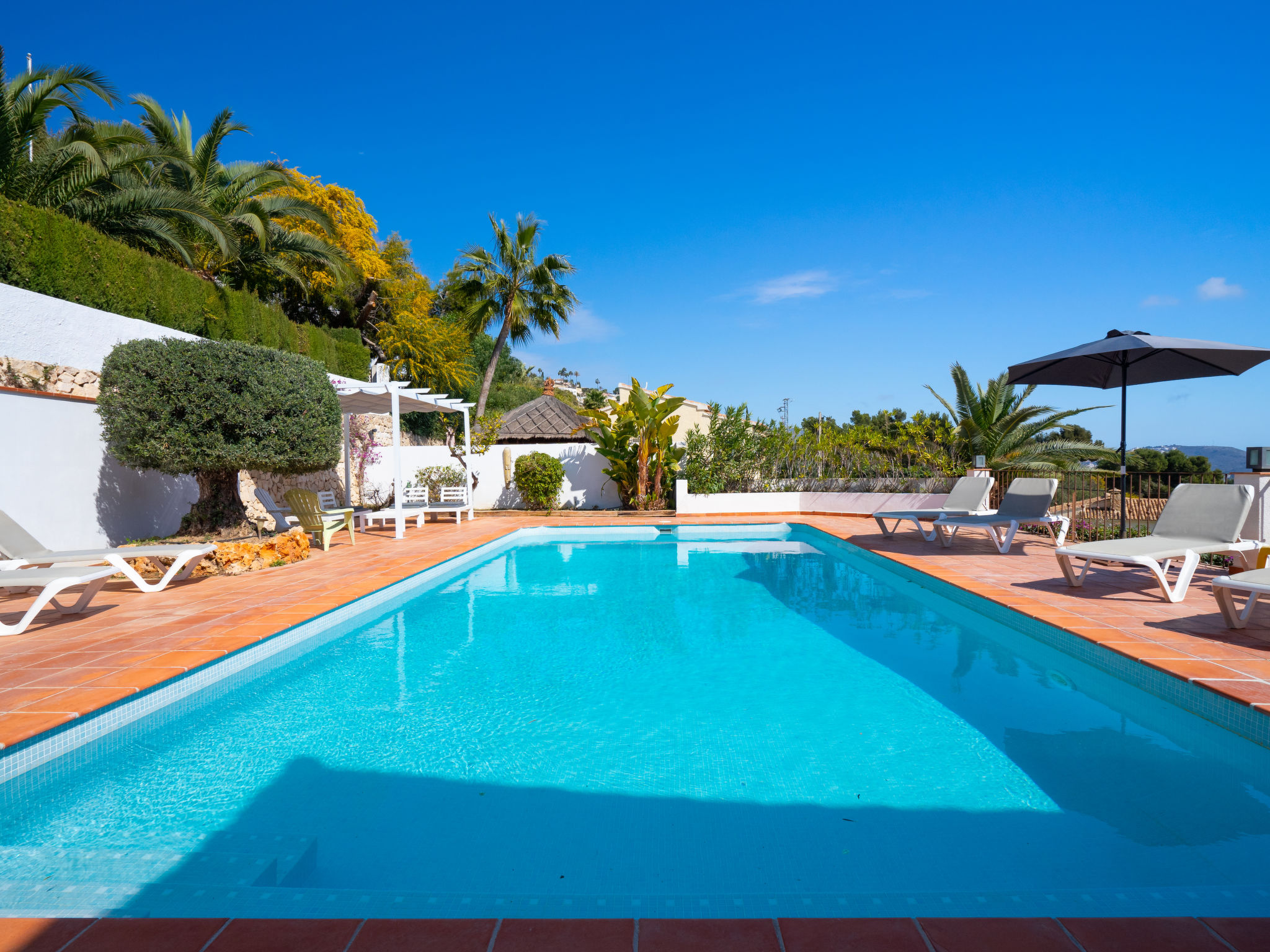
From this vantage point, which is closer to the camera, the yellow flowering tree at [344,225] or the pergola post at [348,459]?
the pergola post at [348,459]

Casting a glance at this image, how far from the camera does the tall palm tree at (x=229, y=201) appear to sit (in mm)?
14531

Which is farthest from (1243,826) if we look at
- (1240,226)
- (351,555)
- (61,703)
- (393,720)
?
(1240,226)

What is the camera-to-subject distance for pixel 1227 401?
1392cm

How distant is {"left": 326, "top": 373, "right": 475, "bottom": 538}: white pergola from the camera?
35.0 ft

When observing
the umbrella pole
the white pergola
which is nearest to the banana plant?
the white pergola

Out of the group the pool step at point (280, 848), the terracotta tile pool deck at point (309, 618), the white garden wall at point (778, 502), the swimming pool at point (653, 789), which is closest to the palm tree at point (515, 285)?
the white garden wall at point (778, 502)

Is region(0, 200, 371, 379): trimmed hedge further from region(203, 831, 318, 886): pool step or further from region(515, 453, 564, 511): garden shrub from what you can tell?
region(203, 831, 318, 886): pool step

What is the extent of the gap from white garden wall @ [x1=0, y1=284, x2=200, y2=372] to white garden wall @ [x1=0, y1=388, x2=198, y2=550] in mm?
616

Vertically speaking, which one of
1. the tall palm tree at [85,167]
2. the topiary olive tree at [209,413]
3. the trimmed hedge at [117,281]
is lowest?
the topiary olive tree at [209,413]

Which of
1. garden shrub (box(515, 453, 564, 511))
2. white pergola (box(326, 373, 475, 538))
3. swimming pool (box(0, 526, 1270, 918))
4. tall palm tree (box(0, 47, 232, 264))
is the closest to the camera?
swimming pool (box(0, 526, 1270, 918))

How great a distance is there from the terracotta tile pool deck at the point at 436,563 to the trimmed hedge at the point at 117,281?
185 inches

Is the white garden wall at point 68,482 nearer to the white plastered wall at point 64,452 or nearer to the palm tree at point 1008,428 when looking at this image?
the white plastered wall at point 64,452

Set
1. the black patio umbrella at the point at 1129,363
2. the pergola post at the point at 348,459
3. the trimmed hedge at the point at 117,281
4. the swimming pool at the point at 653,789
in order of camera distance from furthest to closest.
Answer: the pergola post at the point at 348,459, the trimmed hedge at the point at 117,281, the black patio umbrella at the point at 1129,363, the swimming pool at the point at 653,789

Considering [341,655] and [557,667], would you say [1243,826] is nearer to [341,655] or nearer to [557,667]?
[557,667]
